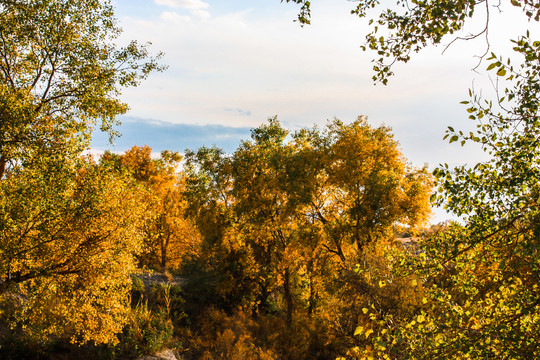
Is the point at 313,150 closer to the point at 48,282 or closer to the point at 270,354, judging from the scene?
the point at 270,354

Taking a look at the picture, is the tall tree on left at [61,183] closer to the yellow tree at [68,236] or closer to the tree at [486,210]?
the yellow tree at [68,236]

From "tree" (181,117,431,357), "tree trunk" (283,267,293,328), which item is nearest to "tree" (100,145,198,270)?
"tree" (181,117,431,357)

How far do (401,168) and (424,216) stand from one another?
2.64 metres

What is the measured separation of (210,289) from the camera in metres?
20.4

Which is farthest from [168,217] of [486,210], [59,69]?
[486,210]

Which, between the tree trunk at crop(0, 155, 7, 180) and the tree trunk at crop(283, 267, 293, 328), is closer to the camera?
the tree trunk at crop(0, 155, 7, 180)

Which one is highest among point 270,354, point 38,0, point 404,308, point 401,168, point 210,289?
point 38,0

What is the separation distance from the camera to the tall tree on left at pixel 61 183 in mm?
8391

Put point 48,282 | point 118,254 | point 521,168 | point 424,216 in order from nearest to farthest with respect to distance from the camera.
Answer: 1. point 521,168
2. point 48,282
3. point 118,254
4. point 424,216

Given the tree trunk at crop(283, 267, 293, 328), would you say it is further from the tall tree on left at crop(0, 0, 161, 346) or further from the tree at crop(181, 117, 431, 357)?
the tall tree on left at crop(0, 0, 161, 346)

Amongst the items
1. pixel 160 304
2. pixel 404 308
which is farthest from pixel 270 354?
pixel 160 304

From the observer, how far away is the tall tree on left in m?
8.39

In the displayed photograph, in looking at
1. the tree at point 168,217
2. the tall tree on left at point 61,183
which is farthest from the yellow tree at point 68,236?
the tree at point 168,217

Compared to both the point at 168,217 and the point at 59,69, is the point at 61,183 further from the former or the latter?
the point at 168,217
